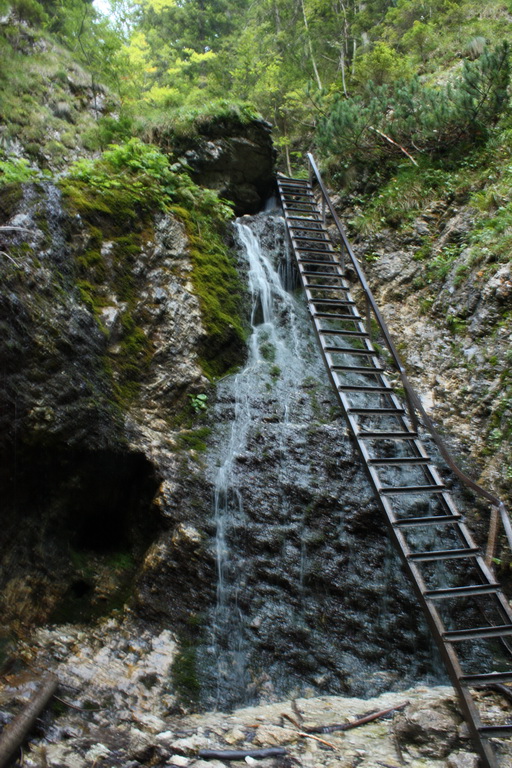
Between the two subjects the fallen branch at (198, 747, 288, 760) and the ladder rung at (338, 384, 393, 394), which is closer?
the fallen branch at (198, 747, 288, 760)

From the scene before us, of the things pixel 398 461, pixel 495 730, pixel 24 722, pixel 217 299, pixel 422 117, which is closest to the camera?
pixel 24 722

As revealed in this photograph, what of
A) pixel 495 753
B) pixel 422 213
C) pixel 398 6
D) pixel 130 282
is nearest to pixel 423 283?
pixel 422 213

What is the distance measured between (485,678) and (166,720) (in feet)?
7.35

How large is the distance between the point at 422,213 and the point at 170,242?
15.9 ft

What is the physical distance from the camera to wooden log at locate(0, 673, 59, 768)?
249 cm

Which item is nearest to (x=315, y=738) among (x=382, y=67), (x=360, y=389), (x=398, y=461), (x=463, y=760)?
(x=463, y=760)

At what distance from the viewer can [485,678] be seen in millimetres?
3170

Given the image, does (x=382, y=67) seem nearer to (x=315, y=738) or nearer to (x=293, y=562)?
(x=293, y=562)

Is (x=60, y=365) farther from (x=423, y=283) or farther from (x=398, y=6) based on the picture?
(x=398, y=6)

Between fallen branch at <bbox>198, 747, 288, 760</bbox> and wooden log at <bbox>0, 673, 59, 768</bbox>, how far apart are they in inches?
40.7

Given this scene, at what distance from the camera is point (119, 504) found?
4680 millimetres

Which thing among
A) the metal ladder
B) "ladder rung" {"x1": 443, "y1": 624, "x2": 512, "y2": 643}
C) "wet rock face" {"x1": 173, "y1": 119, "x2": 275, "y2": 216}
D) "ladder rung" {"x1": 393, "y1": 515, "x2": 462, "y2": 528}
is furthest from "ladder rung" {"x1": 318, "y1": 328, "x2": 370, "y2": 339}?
"wet rock face" {"x1": 173, "y1": 119, "x2": 275, "y2": 216}

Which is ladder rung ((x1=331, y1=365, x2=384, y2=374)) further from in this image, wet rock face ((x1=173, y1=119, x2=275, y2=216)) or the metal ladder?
wet rock face ((x1=173, y1=119, x2=275, y2=216))

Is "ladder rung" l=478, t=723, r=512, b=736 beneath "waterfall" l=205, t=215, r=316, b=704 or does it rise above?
beneath
